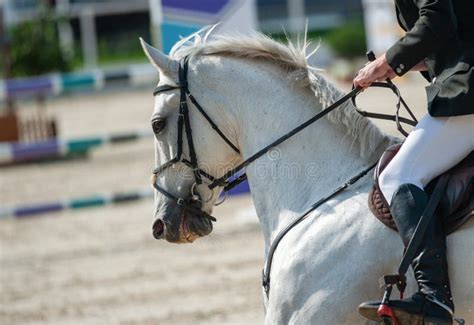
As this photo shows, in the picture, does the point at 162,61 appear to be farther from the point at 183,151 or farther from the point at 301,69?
the point at 301,69

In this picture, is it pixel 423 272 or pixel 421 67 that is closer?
pixel 423 272

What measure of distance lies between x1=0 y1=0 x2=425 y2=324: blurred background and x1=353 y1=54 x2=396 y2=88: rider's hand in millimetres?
509

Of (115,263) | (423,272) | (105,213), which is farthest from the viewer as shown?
(105,213)

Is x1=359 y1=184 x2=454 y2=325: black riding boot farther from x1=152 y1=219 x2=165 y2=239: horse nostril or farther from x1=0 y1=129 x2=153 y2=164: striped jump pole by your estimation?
x1=0 y1=129 x2=153 y2=164: striped jump pole

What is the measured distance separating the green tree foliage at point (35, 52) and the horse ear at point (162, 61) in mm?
12505

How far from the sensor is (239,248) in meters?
8.45

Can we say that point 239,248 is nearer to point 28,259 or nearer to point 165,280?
point 165,280

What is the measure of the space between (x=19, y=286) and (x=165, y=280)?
4.13ft

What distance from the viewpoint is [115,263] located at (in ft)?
27.5

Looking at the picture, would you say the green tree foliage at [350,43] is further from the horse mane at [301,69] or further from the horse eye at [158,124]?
the horse eye at [158,124]

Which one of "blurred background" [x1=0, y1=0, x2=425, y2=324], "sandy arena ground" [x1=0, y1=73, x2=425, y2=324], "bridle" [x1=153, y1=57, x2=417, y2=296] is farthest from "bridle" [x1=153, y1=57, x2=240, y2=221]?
"sandy arena ground" [x1=0, y1=73, x2=425, y2=324]

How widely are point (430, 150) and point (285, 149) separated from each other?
642mm

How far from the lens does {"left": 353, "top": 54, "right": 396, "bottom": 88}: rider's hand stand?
344 centimetres

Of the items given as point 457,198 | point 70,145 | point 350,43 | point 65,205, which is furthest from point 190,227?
point 350,43
